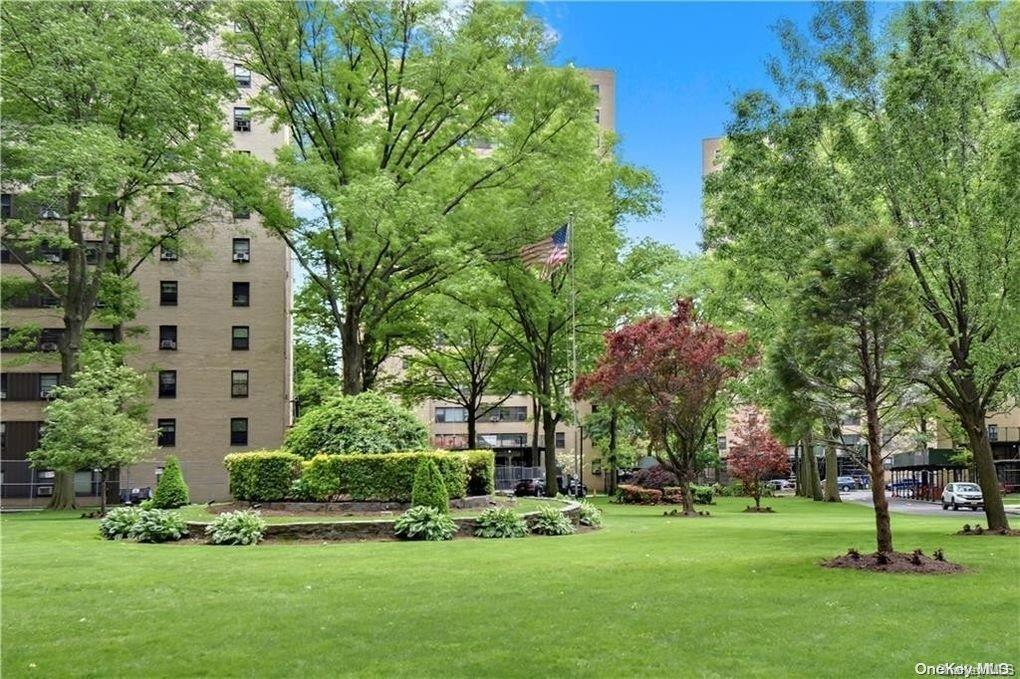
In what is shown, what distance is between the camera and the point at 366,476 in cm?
2125

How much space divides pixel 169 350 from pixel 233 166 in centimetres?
2374

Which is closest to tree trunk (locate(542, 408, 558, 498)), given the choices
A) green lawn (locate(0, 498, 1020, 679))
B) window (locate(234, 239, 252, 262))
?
window (locate(234, 239, 252, 262))

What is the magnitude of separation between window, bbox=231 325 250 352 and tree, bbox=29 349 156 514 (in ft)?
58.3

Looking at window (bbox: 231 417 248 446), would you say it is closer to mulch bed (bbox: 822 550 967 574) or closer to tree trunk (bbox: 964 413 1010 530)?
tree trunk (bbox: 964 413 1010 530)

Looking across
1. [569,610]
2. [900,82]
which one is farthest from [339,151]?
[569,610]

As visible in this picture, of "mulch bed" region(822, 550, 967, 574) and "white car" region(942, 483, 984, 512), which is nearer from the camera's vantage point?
"mulch bed" region(822, 550, 967, 574)

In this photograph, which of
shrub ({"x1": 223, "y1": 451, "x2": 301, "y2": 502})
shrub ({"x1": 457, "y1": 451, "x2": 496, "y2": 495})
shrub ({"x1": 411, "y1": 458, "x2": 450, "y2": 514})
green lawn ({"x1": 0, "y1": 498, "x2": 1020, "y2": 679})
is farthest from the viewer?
shrub ({"x1": 457, "y1": 451, "x2": 496, "y2": 495})

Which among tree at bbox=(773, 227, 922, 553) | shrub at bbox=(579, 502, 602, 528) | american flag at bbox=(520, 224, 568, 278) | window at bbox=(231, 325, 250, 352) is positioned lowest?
shrub at bbox=(579, 502, 602, 528)

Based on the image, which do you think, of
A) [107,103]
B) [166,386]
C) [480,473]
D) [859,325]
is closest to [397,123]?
[107,103]

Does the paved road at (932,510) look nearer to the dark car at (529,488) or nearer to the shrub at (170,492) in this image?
the dark car at (529,488)

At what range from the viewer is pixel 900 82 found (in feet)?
63.8

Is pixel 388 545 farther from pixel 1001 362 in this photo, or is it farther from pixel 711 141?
pixel 711 141

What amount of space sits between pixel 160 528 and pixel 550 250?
17077 mm

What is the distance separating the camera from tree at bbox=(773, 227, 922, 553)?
44.3 ft
